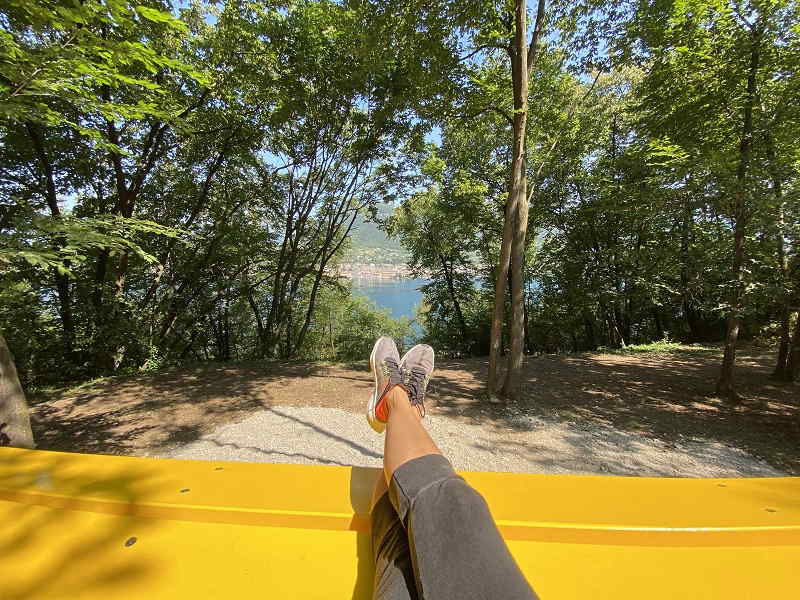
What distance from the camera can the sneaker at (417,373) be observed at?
237 centimetres

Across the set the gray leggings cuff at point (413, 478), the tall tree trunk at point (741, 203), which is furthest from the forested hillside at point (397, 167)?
the gray leggings cuff at point (413, 478)

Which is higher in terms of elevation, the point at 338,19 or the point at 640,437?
the point at 338,19

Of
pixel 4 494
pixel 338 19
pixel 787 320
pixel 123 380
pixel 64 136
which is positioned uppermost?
pixel 338 19

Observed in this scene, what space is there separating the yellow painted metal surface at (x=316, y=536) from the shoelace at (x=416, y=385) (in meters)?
1.19

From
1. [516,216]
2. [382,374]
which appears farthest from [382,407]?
[516,216]

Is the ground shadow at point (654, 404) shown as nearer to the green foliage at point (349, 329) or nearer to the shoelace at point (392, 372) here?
the shoelace at point (392, 372)

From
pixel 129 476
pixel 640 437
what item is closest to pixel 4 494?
pixel 129 476

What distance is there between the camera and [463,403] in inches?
202

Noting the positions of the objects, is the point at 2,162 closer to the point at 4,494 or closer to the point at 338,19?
the point at 338,19

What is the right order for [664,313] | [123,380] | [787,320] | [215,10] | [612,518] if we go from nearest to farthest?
[612,518] → [787,320] → [123,380] → [215,10] → [664,313]

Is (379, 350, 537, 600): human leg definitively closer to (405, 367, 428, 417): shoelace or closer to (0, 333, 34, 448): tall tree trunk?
(405, 367, 428, 417): shoelace

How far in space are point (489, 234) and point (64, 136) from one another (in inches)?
474

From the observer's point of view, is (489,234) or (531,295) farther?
(531,295)

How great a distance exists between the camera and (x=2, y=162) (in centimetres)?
677
